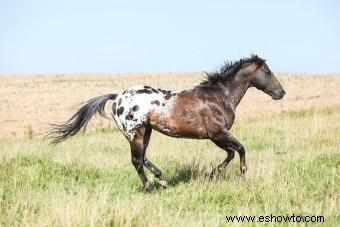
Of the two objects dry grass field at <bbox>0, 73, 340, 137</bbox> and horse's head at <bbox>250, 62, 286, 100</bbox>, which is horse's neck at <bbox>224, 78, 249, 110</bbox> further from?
dry grass field at <bbox>0, 73, 340, 137</bbox>

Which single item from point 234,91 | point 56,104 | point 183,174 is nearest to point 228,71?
point 234,91

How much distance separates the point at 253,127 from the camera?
17.6 metres

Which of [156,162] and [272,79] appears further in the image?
[156,162]

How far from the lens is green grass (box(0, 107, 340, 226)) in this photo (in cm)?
543

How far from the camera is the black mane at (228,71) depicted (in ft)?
31.0

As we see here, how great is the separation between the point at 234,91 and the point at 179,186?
2.14 meters

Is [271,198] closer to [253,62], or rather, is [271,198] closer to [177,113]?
[177,113]

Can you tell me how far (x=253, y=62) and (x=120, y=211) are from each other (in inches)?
209

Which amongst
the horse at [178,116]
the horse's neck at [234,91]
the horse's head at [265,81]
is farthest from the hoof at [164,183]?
the horse's head at [265,81]

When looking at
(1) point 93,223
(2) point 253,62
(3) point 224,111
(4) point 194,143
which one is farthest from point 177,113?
(4) point 194,143

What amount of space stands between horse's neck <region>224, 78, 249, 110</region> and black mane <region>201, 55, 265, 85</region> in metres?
0.17

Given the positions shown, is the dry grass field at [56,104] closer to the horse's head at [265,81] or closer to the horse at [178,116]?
the horse's head at [265,81]

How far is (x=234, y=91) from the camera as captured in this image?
9320 millimetres

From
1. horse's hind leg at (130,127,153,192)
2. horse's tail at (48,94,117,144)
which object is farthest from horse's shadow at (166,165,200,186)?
horse's tail at (48,94,117,144)
